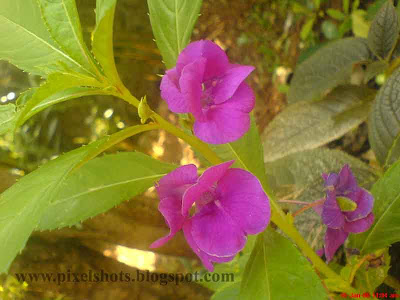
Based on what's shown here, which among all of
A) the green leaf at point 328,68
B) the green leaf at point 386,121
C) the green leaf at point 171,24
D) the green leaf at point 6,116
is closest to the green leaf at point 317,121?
the green leaf at point 328,68

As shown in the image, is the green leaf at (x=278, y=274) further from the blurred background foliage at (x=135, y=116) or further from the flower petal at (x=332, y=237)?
the blurred background foliage at (x=135, y=116)

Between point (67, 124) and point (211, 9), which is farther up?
point (211, 9)

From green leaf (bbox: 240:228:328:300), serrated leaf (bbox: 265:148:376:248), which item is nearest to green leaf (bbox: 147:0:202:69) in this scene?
green leaf (bbox: 240:228:328:300)

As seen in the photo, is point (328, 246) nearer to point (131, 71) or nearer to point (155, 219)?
point (155, 219)

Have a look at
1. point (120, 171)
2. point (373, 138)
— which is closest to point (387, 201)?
point (373, 138)

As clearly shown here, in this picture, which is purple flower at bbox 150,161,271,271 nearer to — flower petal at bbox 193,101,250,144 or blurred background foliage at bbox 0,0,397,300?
flower petal at bbox 193,101,250,144

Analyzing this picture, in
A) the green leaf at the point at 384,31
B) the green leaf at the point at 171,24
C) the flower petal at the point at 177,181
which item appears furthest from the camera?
the green leaf at the point at 384,31

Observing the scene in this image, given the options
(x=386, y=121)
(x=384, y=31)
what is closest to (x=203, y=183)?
(x=386, y=121)
